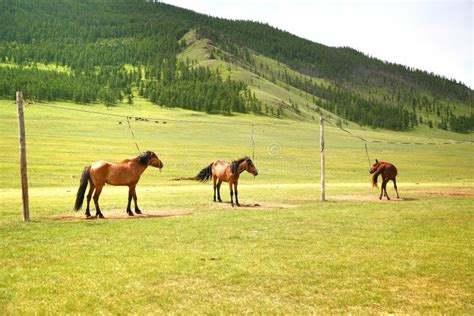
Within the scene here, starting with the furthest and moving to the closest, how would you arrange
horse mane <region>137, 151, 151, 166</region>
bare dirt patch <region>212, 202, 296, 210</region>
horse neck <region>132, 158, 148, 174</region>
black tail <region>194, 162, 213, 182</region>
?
1. black tail <region>194, 162, 213, 182</region>
2. bare dirt patch <region>212, 202, 296, 210</region>
3. horse mane <region>137, 151, 151, 166</region>
4. horse neck <region>132, 158, 148, 174</region>

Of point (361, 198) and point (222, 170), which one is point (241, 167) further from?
point (361, 198)

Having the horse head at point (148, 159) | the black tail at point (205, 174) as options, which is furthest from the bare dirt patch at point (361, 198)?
the horse head at point (148, 159)

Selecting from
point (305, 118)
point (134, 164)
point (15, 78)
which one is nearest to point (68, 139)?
point (134, 164)

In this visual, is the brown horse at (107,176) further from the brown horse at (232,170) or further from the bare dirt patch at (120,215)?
the brown horse at (232,170)

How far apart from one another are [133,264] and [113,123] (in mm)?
96775

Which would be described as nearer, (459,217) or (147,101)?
(459,217)

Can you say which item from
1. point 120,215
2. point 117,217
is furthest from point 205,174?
point 117,217

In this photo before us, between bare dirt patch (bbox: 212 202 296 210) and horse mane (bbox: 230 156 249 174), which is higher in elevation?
horse mane (bbox: 230 156 249 174)

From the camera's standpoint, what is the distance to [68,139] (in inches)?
3100

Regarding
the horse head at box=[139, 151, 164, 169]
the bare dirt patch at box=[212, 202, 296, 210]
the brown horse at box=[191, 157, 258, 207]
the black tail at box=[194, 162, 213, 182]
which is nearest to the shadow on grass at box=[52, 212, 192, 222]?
the horse head at box=[139, 151, 164, 169]

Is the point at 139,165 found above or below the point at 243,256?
above

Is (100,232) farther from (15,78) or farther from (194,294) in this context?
(15,78)

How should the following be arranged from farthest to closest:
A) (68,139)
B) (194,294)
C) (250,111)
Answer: (250,111) < (68,139) < (194,294)

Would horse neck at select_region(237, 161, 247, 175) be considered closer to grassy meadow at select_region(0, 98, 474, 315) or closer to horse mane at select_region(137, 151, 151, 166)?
grassy meadow at select_region(0, 98, 474, 315)
